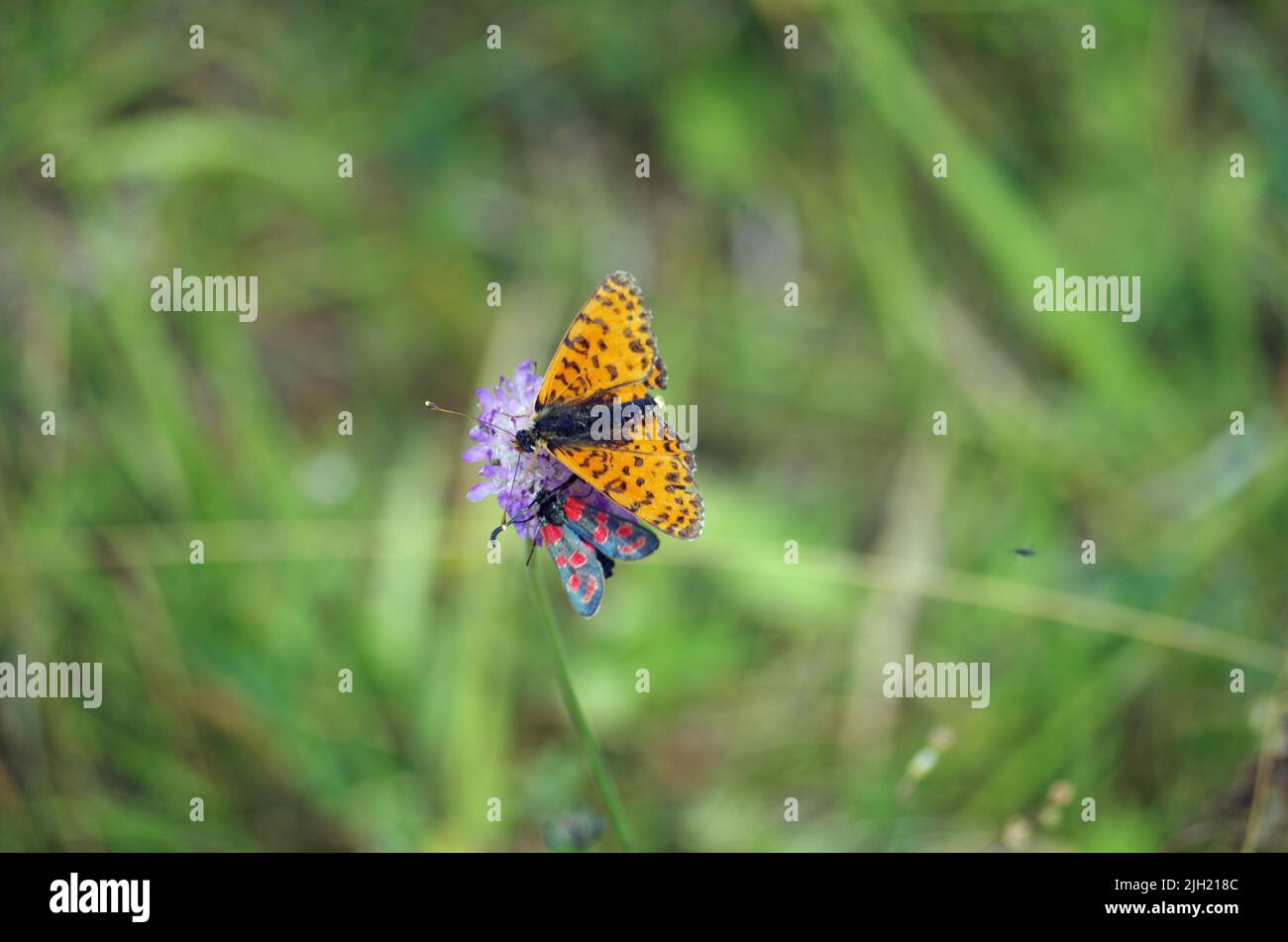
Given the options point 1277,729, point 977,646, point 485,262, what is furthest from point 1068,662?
point 485,262

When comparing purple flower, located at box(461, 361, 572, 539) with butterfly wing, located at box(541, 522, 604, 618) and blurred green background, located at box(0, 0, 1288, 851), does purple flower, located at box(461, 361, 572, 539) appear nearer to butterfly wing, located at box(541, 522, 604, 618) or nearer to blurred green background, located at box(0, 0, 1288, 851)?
butterfly wing, located at box(541, 522, 604, 618)

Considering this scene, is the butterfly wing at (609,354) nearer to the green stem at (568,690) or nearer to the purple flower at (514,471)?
the purple flower at (514,471)

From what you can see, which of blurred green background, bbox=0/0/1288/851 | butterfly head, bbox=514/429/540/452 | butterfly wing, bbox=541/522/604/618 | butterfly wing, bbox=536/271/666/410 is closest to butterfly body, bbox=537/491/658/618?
butterfly wing, bbox=541/522/604/618

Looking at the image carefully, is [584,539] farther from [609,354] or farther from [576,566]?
[609,354]

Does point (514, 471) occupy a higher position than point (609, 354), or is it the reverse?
point (609, 354)

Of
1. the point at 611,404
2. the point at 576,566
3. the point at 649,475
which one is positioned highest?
the point at 611,404

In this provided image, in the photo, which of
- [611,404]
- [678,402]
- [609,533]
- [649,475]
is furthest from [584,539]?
[678,402]
